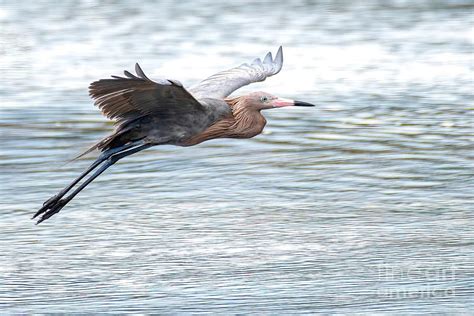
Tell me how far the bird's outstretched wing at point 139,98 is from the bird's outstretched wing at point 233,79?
1.47ft

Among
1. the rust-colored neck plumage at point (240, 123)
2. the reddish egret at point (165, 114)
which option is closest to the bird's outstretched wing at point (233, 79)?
the reddish egret at point (165, 114)

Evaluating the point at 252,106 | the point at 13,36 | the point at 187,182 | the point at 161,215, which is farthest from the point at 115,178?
the point at 13,36

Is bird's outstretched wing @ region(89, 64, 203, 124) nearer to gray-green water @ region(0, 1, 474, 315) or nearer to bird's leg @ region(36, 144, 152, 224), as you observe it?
bird's leg @ region(36, 144, 152, 224)

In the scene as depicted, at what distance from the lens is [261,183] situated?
413 inches

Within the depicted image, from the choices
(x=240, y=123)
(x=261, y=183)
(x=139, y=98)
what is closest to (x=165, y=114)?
(x=139, y=98)

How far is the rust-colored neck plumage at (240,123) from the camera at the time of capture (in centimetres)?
824

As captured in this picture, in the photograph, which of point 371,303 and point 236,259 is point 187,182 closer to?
point 236,259

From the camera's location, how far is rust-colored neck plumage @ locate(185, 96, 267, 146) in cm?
824

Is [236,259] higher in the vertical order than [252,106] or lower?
lower

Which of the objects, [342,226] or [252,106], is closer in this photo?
[252,106]

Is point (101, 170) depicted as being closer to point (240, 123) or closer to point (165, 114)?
point (165, 114)

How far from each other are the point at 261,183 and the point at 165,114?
2.58m

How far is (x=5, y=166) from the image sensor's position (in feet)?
36.5

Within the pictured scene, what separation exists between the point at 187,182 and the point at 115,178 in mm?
599
